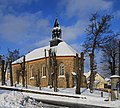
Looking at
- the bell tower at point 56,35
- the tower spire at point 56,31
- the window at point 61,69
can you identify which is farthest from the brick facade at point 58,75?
the tower spire at point 56,31

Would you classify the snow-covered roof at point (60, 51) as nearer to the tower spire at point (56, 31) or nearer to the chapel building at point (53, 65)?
the chapel building at point (53, 65)

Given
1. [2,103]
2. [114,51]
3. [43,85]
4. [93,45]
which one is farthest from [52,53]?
[2,103]

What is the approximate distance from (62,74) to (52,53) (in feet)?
16.9

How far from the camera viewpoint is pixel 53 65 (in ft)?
169

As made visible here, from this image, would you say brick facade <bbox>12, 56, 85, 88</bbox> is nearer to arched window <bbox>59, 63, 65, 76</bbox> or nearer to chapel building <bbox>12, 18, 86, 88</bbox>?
chapel building <bbox>12, 18, 86, 88</bbox>

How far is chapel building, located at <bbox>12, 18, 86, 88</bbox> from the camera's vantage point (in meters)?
51.3

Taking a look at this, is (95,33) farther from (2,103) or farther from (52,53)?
(2,103)

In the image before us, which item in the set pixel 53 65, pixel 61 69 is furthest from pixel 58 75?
pixel 53 65

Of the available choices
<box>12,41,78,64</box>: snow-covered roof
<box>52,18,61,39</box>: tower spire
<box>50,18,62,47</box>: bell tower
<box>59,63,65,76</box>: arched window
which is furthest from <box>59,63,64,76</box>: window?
<box>52,18,61,39</box>: tower spire

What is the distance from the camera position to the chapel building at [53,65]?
51281 mm

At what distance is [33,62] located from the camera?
5766 cm

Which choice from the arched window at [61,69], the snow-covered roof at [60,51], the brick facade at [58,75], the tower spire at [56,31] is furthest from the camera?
the tower spire at [56,31]

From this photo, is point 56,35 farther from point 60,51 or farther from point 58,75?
point 58,75

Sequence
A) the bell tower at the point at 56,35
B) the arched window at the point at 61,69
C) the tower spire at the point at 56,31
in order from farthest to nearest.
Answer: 1. the tower spire at the point at 56,31
2. the bell tower at the point at 56,35
3. the arched window at the point at 61,69
